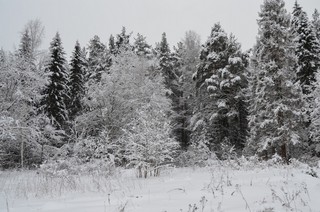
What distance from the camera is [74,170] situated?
40.7 ft

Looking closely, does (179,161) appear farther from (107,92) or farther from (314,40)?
(314,40)

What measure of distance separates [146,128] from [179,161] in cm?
1291

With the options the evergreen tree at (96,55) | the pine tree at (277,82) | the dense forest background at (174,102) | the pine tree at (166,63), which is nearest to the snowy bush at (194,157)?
the dense forest background at (174,102)

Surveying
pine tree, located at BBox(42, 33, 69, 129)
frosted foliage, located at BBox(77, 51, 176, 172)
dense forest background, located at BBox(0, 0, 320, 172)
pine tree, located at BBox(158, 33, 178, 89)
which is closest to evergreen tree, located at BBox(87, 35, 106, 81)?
dense forest background, located at BBox(0, 0, 320, 172)

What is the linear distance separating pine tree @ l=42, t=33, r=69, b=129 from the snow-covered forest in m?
0.12

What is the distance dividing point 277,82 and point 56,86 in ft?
62.7

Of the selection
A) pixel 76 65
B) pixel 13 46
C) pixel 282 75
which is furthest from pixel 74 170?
pixel 76 65

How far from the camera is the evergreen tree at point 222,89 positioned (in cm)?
2461

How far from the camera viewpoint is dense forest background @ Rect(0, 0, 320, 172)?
15734 mm

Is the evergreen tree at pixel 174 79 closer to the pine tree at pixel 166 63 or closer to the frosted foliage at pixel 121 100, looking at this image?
the pine tree at pixel 166 63

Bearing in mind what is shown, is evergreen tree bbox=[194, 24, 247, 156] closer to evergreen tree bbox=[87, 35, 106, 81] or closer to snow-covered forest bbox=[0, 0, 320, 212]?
snow-covered forest bbox=[0, 0, 320, 212]

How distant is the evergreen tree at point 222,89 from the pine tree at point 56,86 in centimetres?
1311

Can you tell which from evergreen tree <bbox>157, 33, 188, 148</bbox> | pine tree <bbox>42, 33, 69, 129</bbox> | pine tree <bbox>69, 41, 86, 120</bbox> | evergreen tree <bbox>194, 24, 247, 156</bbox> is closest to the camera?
evergreen tree <bbox>194, 24, 247, 156</bbox>

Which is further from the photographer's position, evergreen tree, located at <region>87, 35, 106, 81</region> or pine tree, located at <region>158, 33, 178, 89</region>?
evergreen tree, located at <region>87, 35, 106, 81</region>
